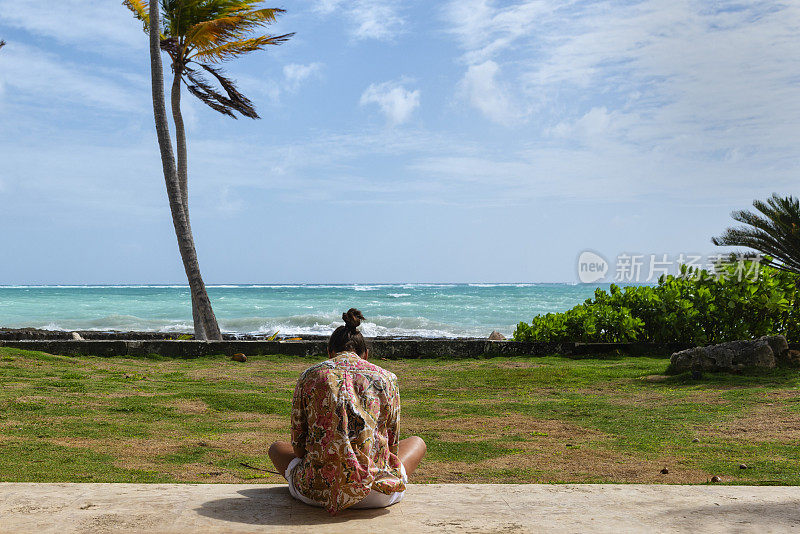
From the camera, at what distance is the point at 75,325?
110ft

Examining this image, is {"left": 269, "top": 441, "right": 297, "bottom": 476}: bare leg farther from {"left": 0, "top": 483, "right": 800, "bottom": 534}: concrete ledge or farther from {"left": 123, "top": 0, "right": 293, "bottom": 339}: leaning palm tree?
{"left": 123, "top": 0, "right": 293, "bottom": 339}: leaning palm tree

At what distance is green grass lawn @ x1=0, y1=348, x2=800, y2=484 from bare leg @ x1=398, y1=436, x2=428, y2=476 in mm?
995

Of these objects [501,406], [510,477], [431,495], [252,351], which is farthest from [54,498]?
[252,351]

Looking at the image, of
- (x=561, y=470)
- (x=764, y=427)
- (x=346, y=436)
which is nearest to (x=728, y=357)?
(x=764, y=427)

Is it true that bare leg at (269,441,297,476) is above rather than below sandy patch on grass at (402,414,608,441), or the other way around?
above

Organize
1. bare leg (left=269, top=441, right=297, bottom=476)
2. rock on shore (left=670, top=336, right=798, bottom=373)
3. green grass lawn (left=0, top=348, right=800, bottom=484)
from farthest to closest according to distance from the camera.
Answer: rock on shore (left=670, top=336, right=798, bottom=373) → green grass lawn (left=0, top=348, right=800, bottom=484) → bare leg (left=269, top=441, right=297, bottom=476)

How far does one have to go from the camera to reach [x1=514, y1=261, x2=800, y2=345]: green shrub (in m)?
11.4

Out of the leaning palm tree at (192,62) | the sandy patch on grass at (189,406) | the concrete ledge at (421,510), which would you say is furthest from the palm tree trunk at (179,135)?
the concrete ledge at (421,510)

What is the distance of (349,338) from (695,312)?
9.40 meters

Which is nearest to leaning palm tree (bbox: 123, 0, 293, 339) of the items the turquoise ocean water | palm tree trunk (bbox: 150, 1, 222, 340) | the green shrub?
palm tree trunk (bbox: 150, 1, 222, 340)

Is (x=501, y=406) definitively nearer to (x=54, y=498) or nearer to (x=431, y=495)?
(x=431, y=495)

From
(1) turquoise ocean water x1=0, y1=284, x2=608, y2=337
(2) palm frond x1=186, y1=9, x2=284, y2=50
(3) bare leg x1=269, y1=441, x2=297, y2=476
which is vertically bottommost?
(1) turquoise ocean water x1=0, y1=284, x2=608, y2=337

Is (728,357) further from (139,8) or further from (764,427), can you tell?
(139,8)

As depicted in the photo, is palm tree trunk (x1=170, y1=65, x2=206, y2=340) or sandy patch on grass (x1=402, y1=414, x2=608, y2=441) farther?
palm tree trunk (x1=170, y1=65, x2=206, y2=340)
